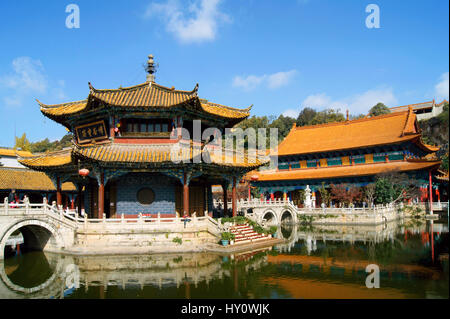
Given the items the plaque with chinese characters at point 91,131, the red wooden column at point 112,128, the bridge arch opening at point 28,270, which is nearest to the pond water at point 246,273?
the bridge arch opening at point 28,270

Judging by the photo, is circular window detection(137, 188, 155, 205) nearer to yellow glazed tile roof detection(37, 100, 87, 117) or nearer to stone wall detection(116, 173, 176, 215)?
stone wall detection(116, 173, 176, 215)

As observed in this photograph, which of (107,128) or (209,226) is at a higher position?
(107,128)

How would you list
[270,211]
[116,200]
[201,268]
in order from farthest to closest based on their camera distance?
[270,211], [116,200], [201,268]

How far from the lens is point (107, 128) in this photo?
23297 mm

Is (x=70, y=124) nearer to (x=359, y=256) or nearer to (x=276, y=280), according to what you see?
(x=276, y=280)

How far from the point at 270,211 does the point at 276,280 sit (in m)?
24.0

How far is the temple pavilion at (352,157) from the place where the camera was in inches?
1532

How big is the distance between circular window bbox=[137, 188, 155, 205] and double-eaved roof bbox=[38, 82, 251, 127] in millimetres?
5150

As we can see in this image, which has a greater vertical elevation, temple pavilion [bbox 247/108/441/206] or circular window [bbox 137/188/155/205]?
temple pavilion [bbox 247/108/441/206]

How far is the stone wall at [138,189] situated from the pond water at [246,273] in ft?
13.4

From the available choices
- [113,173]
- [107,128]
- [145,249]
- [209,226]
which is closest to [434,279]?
[209,226]

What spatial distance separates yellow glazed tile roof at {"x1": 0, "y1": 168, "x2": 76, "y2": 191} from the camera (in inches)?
1432

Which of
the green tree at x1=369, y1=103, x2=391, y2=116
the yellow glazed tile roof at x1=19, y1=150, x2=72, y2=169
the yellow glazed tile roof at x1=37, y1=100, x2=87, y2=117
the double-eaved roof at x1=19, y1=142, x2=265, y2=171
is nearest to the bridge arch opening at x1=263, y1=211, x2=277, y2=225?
the double-eaved roof at x1=19, y1=142, x2=265, y2=171

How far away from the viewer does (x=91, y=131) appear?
2402 centimetres
